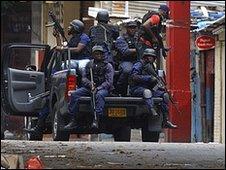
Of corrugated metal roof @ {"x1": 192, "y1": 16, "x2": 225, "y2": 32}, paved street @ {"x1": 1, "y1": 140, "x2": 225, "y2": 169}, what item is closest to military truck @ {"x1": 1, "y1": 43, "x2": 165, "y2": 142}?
paved street @ {"x1": 1, "y1": 140, "x2": 225, "y2": 169}

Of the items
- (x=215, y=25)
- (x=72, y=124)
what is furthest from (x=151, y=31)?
(x=215, y=25)

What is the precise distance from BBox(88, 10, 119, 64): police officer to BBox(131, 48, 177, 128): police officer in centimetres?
51

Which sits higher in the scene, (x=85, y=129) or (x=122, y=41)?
(x=122, y=41)

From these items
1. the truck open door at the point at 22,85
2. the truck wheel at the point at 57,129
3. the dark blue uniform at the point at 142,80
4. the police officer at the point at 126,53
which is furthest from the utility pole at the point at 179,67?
the truck wheel at the point at 57,129

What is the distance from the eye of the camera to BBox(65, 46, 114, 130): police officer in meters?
11.7

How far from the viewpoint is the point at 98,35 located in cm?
1260

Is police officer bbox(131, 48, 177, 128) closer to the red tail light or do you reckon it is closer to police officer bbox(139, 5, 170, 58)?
police officer bbox(139, 5, 170, 58)

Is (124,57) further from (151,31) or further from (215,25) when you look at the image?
(215,25)

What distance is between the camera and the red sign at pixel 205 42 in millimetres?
19500

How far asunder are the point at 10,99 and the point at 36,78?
1.98 feet

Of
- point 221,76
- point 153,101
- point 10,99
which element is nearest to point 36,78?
point 10,99

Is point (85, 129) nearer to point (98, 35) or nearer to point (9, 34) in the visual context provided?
point (98, 35)

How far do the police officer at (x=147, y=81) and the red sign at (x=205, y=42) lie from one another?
290 inches

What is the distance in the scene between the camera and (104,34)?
12.5m
